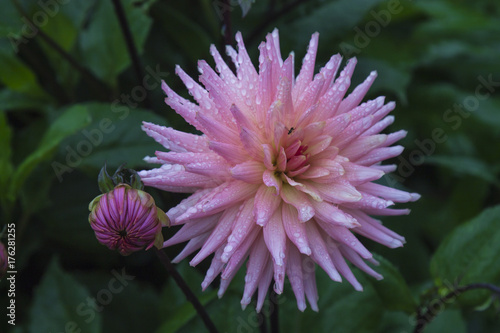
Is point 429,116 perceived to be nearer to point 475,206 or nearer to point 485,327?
point 475,206

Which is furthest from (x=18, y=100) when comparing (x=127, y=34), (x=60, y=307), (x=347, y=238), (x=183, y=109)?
(x=347, y=238)

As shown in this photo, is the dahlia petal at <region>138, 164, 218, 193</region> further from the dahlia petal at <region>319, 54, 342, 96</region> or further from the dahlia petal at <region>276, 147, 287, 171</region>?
the dahlia petal at <region>319, 54, 342, 96</region>

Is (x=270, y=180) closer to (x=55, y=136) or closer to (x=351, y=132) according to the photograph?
(x=351, y=132)

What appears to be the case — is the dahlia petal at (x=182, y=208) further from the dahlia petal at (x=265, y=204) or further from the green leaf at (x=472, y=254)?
the green leaf at (x=472, y=254)

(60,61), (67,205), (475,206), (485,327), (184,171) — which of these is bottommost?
(485,327)

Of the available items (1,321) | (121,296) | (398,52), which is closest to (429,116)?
(398,52)

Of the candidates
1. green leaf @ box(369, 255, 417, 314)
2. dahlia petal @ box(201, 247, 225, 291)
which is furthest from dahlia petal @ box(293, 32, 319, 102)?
green leaf @ box(369, 255, 417, 314)
